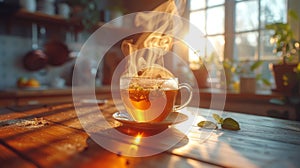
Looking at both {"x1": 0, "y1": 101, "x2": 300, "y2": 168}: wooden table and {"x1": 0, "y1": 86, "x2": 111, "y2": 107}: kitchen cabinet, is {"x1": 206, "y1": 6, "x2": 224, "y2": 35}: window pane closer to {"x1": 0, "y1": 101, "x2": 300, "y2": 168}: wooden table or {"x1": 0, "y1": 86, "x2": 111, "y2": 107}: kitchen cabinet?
{"x1": 0, "y1": 86, "x2": 111, "y2": 107}: kitchen cabinet

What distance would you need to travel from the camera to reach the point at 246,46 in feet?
7.43

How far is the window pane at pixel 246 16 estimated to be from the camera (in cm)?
218

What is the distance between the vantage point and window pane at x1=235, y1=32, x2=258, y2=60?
7.23ft

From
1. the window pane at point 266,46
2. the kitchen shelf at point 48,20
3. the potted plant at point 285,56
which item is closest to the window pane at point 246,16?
the window pane at point 266,46

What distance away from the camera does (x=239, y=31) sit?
2297mm

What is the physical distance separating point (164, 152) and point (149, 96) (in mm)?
169

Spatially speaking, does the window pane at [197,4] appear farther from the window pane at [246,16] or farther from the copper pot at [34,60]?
the copper pot at [34,60]

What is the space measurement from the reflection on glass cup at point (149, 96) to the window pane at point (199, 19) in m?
2.04

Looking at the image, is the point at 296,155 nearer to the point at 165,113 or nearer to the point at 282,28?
the point at 165,113

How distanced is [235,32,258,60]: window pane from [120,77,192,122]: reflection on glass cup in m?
1.80

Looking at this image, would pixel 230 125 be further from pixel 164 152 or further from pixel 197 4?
pixel 197 4

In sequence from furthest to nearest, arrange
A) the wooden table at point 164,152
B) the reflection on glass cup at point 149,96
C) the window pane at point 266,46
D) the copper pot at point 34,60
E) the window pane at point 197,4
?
the window pane at point 197,4
the copper pot at point 34,60
the window pane at point 266,46
the reflection on glass cup at point 149,96
the wooden table at point 164,152

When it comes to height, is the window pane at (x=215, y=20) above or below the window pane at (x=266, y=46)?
above

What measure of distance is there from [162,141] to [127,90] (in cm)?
16
